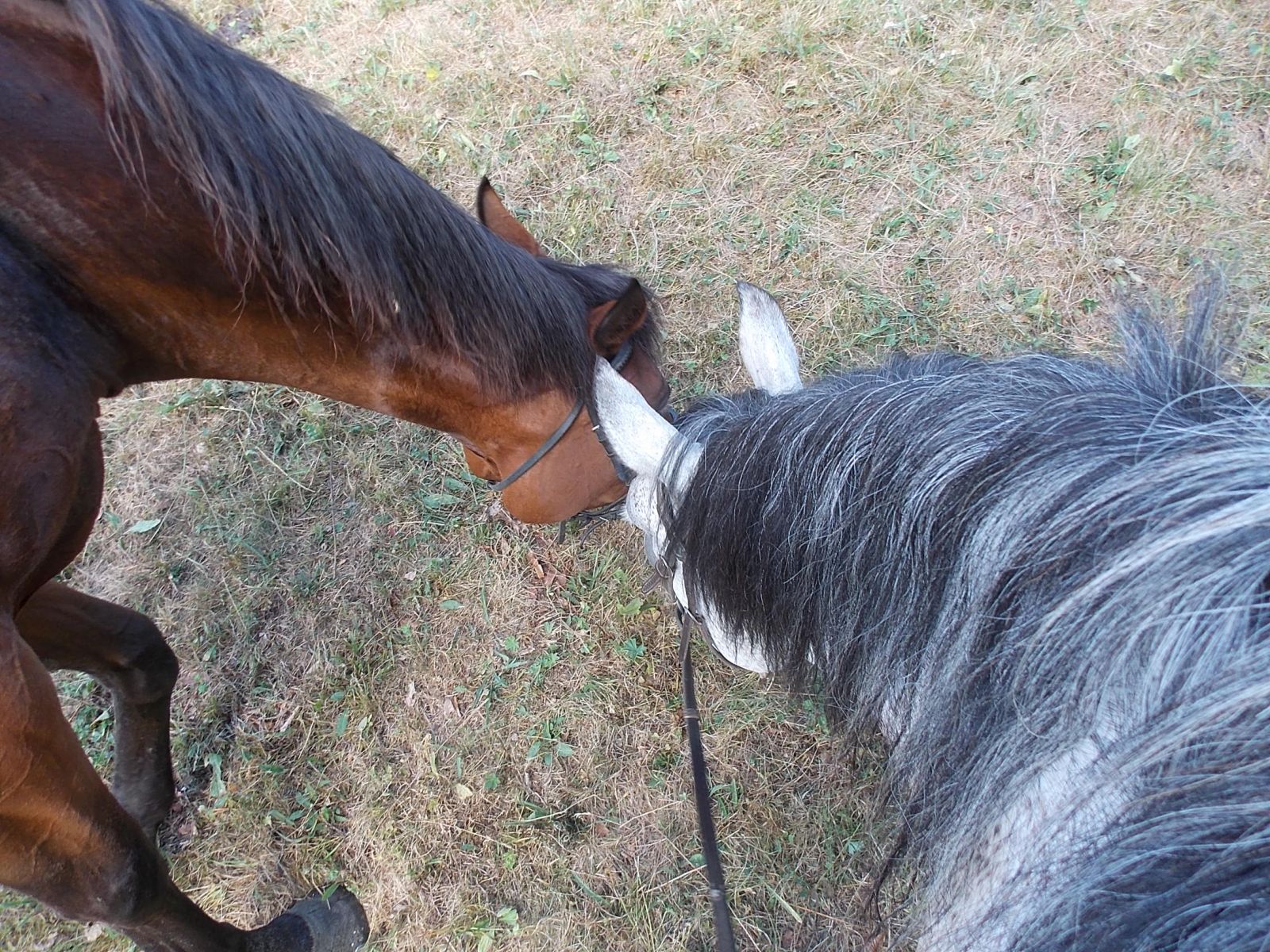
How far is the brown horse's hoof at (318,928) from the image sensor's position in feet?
6.30

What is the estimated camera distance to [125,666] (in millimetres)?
1927

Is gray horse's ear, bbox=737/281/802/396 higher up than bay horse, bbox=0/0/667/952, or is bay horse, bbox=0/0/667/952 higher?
bay horse, bbox=0/0/667/952

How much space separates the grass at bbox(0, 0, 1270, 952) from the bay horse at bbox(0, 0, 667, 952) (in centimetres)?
66

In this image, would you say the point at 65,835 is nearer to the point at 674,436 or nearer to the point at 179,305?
the point at 179,305

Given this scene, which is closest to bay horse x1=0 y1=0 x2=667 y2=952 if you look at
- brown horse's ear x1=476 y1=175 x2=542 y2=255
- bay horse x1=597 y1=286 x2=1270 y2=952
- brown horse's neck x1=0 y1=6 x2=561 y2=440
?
brown horse's neck x1=0 y1=6 x2=561 y2=440

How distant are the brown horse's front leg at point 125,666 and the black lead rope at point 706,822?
1484 mm

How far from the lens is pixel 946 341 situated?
107 inches

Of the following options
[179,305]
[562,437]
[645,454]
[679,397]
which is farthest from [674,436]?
[679,397]

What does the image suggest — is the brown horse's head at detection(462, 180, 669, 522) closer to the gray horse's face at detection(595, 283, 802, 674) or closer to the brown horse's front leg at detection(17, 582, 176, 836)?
the gray horse's face at detection(595, 283, 802, 674)

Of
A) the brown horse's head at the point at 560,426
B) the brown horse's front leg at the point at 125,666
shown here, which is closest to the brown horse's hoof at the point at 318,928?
the brown horse's front leg at the point at 125,666

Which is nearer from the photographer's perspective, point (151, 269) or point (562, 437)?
point (151, 269)

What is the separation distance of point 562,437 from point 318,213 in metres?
0.67

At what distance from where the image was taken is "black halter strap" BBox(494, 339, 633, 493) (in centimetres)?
160

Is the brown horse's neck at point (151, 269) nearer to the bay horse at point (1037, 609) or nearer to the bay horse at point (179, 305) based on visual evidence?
the bay horse at point (179, 305)
